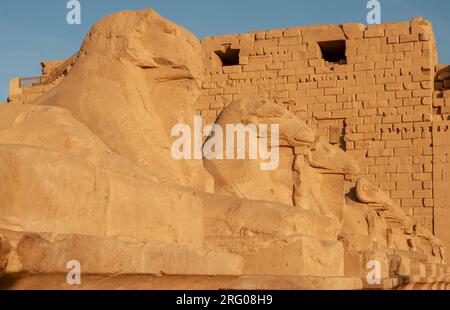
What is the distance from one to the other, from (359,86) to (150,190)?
41.6 feet

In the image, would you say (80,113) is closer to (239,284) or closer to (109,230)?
(239,284)

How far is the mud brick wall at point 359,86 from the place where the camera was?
14.6 metres

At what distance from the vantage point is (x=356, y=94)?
1531cm

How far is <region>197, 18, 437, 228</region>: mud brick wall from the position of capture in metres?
14.6

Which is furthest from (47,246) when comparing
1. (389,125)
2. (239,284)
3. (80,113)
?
(389,125)

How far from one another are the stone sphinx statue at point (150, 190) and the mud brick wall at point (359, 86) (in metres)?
7.16

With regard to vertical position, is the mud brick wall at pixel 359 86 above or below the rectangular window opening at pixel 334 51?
below

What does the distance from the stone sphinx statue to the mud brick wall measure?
716cm

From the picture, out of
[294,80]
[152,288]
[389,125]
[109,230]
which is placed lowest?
[152,288]

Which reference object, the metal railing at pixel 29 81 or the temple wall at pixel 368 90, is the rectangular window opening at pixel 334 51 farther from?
the metal railing at pixel 29 81

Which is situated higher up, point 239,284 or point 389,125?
point 389,125

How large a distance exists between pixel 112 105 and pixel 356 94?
431 inches

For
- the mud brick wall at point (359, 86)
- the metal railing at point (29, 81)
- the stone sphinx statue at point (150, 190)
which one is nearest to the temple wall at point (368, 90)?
the mud brick wall at point (359, 86)
